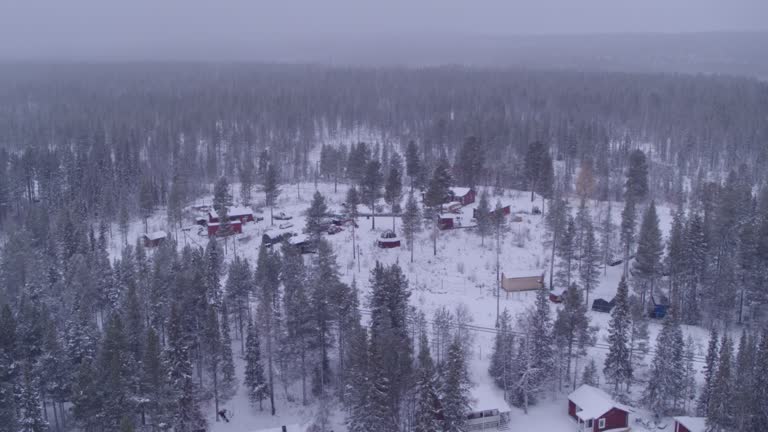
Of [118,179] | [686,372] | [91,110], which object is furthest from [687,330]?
[91,110]

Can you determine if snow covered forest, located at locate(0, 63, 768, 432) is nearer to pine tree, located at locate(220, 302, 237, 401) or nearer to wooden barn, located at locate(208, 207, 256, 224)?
pine tree, located at locate(220, 302, 237, 401)

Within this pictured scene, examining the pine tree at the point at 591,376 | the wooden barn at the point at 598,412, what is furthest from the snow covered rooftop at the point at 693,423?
the pine tree at the point at 591,376

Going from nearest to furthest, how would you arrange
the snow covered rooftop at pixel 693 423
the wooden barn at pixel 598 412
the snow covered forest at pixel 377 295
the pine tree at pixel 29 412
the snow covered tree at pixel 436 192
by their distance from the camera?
the pine tree at pixel 29 412 → the snow covered rooftop at pixel 693 423 → the snow covered forest at pixel 377 295 → the wooden barn at pixel 598 412 → the snow covered tree at pixel 436 192

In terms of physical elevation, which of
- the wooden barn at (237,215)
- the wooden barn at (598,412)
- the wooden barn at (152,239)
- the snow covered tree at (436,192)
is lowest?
the wooden barn at (598,412)

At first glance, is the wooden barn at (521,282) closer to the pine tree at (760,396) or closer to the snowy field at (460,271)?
the snowy field at (460,271)

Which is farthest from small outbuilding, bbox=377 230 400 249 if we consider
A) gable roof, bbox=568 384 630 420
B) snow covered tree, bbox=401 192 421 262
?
gable roof, bbox=568 384 630 420

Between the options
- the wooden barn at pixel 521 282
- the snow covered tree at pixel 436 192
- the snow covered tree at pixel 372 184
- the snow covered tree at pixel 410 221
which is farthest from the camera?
the snow covered tree at pixel 372 184

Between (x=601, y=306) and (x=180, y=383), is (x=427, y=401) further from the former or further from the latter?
(x=601, y=306)
